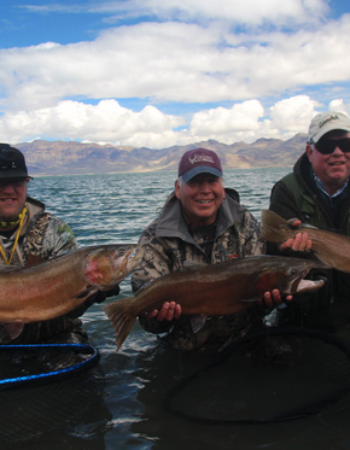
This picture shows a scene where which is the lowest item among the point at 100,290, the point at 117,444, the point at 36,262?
the point at 117,444

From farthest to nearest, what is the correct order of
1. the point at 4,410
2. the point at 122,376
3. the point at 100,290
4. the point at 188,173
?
the point at 122,376, the point at 188,173, the point at 100,290, the point at 4,410

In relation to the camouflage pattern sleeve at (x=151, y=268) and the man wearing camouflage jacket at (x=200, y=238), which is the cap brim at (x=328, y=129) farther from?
the camouflage pattern sleeve at (x=151, y=268)

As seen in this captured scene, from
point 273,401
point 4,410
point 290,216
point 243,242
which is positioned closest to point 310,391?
point 273,401

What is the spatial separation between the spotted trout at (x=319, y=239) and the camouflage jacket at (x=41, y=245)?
2.26m

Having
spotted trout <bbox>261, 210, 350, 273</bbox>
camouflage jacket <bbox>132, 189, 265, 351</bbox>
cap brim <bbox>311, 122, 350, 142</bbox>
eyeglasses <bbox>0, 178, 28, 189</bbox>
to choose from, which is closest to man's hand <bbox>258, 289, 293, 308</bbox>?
camouflage jacket <bbox>132, 189, 265, 351</bbox>

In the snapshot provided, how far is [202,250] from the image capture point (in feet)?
14.3

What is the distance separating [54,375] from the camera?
329cm

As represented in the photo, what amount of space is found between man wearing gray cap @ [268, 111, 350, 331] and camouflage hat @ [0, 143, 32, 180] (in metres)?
2.94

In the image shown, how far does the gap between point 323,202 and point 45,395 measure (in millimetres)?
3740

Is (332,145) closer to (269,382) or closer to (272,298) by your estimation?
(272,298)

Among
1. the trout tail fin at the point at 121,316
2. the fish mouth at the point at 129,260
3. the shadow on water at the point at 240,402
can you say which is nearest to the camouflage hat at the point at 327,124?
the shadow on water at the point at 240,402

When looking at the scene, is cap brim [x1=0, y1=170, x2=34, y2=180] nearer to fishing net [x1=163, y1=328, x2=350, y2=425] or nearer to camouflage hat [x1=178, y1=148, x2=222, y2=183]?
camouflage hat [x1=178, y1=148, x2=222, y2=183]

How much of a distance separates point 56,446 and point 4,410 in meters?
0.52

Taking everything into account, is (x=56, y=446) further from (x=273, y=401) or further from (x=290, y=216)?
(x=290, y=216)
